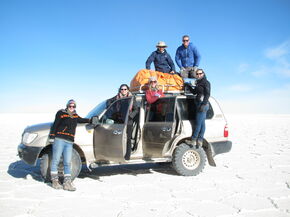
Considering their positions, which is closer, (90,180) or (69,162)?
(69,162)

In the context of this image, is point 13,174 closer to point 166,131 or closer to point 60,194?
point 60,194

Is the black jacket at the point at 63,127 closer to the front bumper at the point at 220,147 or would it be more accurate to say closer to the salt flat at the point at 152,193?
the salt flat at the point at 152,193

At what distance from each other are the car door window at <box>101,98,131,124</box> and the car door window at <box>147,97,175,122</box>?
0.63 meters

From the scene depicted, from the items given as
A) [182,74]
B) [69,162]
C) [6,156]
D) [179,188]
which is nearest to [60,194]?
[69,162]

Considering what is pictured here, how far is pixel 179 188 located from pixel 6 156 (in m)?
6.62

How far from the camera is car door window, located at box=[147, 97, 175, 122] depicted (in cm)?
668

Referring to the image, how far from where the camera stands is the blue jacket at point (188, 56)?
806cm

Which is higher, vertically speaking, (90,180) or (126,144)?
(126,144)

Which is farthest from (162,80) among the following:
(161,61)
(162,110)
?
(161,61)

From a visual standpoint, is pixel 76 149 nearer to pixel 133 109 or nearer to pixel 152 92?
pixel 133 109

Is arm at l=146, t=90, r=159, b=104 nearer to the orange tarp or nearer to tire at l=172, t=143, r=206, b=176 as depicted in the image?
the orange tarp

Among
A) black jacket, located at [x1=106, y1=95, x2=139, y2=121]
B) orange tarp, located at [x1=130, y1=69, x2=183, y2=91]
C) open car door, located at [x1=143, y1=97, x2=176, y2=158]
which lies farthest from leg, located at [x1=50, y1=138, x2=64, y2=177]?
orange tarp, located at [x1=130, y1=69, x2=183, y2=91]

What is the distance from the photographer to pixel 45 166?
5.90 metres

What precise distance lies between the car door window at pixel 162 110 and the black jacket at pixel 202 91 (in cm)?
57
